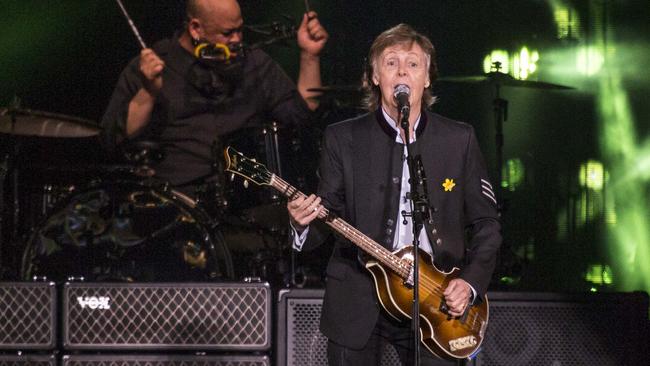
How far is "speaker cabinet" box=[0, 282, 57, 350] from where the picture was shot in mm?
4973

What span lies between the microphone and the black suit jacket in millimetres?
288

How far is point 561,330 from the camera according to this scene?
4.84 m

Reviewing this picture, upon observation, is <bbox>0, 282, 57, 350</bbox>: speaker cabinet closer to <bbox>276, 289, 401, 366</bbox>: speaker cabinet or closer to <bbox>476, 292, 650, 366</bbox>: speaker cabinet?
<bbox>276, 289, 401, 366</bbox>: speaker cabinet

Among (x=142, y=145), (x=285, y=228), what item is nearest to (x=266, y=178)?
(x=285, y=228)

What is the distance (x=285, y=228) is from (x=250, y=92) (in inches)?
49.3

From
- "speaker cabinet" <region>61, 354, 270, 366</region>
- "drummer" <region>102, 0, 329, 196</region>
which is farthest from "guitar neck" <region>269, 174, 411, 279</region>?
"drummer" <region>102, 0, 329, 196</region>

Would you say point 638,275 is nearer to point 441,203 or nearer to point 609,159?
point 609,159

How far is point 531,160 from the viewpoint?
8195 mm

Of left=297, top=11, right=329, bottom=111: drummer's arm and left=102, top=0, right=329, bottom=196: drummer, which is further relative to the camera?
left=297, top=11, right=329, bottom=111: drummer's arm

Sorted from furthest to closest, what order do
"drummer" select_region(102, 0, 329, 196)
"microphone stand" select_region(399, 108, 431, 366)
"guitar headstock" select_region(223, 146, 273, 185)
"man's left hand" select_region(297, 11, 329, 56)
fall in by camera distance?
"man's left hand" select_region(297, 11, 329, 56)
"drummer" select_region(102, 0, 329, 196)
"guitar headstock" select_region(223, 146, 273, 185)
"microphone stand" select_region(399, 108, 431, 366)

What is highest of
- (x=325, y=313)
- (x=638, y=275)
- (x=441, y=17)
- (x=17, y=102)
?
(x=441, y=17)

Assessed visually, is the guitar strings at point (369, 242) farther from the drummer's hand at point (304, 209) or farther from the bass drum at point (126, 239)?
the bass drum at point (126, 239)

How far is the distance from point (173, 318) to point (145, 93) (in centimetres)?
255

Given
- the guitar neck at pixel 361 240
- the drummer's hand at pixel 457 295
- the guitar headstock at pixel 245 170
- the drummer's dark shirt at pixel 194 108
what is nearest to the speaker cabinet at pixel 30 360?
the guitar headstock at pixel 245 170
